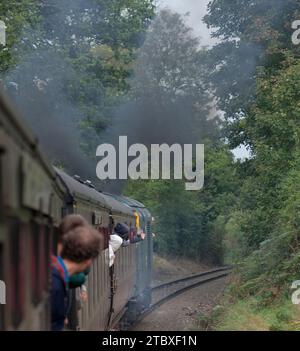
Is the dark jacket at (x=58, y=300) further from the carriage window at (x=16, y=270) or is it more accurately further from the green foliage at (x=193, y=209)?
the green foliage at (x=193, y=209)

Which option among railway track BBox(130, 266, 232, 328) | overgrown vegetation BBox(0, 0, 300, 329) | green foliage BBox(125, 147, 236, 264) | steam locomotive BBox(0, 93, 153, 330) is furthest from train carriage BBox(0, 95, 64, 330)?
green foliage BBox(125, 147, 236, 264)

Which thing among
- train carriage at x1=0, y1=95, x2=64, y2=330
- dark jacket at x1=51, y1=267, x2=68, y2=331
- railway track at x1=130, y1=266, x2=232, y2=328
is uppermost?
train carriage at x1=0, y1=95, x2=64, y2=330

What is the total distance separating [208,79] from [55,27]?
5.82 m

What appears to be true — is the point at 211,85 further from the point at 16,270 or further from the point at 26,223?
the point at 16,270

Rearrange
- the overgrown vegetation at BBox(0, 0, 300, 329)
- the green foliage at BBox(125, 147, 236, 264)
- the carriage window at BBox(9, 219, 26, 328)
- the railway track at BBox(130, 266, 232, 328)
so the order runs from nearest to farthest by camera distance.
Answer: the carriage window at BBox(9, 219, 26, 328)
the overgrown vegetation at BBox(0, 0, 300, 329)
the railway track at BBox(130, 266, 232, 328)
the green foliage at BBox(125, 147, 236, 264)

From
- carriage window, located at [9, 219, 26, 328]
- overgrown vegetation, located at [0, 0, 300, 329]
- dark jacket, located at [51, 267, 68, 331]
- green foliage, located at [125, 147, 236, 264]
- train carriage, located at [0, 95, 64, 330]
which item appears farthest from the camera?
green foliage, located at [125, 147, 236, 264]

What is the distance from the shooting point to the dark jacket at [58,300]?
4.28 metres

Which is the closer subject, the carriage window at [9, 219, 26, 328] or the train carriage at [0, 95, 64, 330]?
the train carriage at [0, 95, 64, 330]

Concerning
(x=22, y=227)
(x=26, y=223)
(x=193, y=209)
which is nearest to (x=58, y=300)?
(x=26, y=223)

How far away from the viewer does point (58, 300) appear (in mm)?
4441

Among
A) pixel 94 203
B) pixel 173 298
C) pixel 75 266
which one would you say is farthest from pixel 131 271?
pixel 75 266

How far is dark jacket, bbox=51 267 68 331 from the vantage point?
428 cm

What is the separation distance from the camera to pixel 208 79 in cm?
2780

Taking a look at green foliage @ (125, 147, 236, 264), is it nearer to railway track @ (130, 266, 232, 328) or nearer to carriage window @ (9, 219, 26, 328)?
railway track @ (130, 266, 232, 328)
